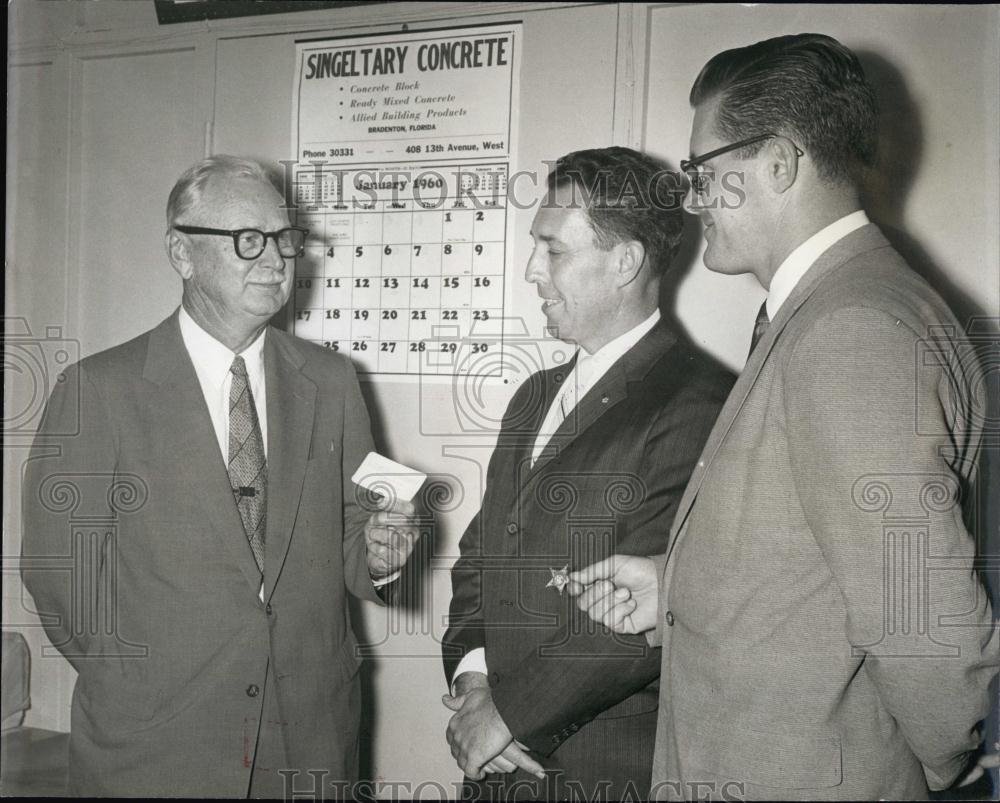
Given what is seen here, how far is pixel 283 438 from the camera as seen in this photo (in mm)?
1345

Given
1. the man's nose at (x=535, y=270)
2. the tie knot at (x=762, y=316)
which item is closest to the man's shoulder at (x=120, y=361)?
the man's nose at (x=535, y=270)

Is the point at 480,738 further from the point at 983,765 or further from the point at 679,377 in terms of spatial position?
the point at 983,765

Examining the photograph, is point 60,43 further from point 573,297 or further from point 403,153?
point 573,297

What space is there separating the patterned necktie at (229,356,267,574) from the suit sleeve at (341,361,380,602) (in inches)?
4.9

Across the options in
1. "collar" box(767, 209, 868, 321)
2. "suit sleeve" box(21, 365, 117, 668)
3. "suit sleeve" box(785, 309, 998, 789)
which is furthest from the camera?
"suit sleeve" box(21, 365, 117, 668)

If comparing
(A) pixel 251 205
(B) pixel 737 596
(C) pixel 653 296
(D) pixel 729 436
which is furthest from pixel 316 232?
(B) pixel 737 596

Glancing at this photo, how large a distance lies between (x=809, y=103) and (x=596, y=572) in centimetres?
71

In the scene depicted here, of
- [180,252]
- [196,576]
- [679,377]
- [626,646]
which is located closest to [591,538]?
[626,646]

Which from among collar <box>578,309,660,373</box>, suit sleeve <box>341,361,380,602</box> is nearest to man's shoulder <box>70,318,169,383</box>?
suit sleeve <box>341,361,380,602</box>

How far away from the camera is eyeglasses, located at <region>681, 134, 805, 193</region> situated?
3.89 ft

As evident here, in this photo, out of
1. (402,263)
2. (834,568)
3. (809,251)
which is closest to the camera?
(834,568)

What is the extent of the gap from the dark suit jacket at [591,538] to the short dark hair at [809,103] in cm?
30

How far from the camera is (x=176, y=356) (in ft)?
4.42

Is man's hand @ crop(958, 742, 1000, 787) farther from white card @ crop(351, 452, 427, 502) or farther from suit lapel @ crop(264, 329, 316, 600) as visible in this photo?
suit lapel @ crop(264, 329, 316, 600)
